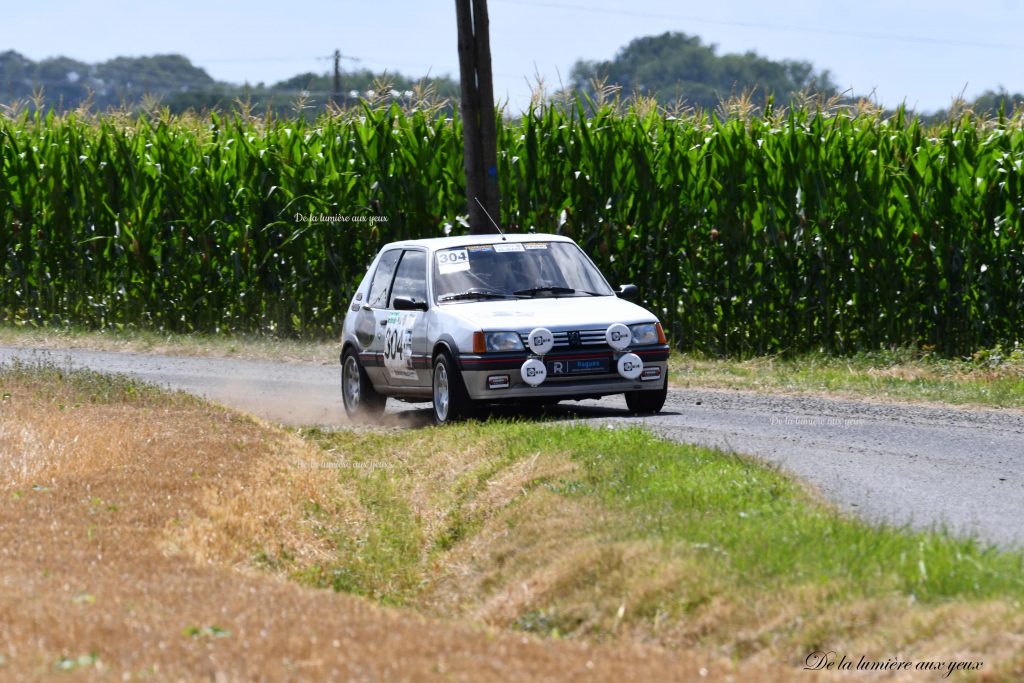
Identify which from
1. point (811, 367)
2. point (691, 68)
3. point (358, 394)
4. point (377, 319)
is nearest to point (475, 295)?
point (377, 319)

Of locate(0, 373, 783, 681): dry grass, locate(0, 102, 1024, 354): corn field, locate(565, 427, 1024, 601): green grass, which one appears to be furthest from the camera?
locate(0, 102, 1024, 354): corn field

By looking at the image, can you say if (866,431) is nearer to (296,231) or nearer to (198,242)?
(296,231)

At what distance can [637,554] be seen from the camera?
7570mm

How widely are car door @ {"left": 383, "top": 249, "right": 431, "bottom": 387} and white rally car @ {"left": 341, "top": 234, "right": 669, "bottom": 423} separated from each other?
1 cm

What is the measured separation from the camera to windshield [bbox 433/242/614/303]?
14242 millimetres

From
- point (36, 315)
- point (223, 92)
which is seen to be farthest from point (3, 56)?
point (36, 315)

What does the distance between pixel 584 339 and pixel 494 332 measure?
0.80 metres

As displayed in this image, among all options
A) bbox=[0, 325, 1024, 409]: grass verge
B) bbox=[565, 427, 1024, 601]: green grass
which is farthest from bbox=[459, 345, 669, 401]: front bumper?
bbox=[0, 325, 1024, 409]: grass verge

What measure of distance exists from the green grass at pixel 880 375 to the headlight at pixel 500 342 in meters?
5.05

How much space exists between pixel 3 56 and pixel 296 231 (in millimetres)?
181988

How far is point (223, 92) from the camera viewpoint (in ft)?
523

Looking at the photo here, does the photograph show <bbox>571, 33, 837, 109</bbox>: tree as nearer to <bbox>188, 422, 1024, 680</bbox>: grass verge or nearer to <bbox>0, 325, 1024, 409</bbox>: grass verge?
<bbox>0, 325, 1024, 409</bbox>: grass verge

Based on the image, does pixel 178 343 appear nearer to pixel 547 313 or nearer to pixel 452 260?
pixel 452 260

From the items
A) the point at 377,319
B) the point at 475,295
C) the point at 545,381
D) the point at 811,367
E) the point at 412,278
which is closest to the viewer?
the point at 545,381
